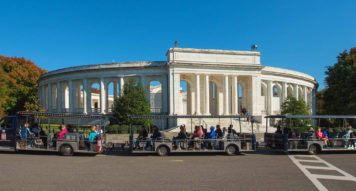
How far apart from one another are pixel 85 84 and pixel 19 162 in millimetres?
29350

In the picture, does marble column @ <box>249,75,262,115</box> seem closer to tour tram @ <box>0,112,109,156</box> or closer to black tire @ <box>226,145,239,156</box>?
black tire @ <box>226,145,239,156</box>

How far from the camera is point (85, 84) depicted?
131ft

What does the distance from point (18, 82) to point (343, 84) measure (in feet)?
180

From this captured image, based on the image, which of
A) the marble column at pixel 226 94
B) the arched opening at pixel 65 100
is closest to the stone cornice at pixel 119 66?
the arched opening at pixel 65 100

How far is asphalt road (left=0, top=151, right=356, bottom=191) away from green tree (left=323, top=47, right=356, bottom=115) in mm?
25106

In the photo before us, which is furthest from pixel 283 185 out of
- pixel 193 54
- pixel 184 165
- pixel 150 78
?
pixel 150 78

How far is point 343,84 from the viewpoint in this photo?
33.8m

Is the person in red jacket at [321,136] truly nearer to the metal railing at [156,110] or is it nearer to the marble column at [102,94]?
the metal railing at [156,110]

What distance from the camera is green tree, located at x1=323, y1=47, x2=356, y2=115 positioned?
107 ft

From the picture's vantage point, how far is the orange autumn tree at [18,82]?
42031mm

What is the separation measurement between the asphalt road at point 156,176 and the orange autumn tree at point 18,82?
106 feet

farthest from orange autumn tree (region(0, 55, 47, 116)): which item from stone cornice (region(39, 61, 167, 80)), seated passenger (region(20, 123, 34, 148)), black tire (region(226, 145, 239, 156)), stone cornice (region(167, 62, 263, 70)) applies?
black tire (region(226, 145, 239, 156))

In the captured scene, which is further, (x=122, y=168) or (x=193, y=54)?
(x=193, y=54)

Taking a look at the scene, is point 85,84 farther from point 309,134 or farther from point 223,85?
point 309,134
